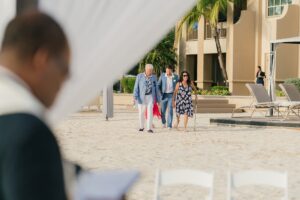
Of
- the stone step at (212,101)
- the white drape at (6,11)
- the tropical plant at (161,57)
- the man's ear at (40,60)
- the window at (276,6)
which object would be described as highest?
the window at (276,6)

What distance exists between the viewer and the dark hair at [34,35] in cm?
138

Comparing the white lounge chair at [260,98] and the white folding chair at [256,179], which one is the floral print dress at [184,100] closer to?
the white lounge chair at [260,98]

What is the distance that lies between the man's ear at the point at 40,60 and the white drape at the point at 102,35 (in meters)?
1.51

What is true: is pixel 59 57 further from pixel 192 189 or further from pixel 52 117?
pixel 192 189

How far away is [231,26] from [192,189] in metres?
28.5

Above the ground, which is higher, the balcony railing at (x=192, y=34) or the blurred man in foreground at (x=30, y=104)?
the balcony railing at (x=192, y=34)

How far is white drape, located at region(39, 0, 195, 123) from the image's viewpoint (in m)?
3.02

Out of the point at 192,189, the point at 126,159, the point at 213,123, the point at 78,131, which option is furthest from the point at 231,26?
the point at 192,189

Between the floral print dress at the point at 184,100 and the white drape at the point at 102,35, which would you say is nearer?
Result: the white drape at the point at 102,35

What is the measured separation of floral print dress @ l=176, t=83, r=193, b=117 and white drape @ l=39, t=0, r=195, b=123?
39.4 feet

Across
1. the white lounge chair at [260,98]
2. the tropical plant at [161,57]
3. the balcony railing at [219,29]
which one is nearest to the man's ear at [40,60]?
the white lounge chair at [260,98]

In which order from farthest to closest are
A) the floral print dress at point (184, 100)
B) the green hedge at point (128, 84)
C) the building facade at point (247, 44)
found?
1. the green hedge at point (128, 84)
2. the building facade at point (247, 44)
3. the floral print dress at point (184, 100)

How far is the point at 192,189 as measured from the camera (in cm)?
760

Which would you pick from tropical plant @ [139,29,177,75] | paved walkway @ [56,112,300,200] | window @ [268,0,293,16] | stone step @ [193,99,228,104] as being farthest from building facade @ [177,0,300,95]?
paved walkway @ [56,112,300,200]
